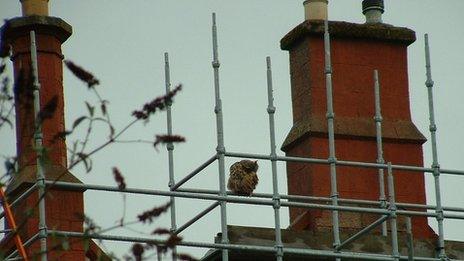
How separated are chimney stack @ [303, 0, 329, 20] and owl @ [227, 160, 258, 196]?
2.30m

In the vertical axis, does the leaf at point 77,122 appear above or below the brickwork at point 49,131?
below

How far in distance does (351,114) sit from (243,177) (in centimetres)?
195

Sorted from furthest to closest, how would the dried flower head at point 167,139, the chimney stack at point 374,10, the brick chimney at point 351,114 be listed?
the chimney stack at point 374,10 < the brick chimney at point 351,114 < the dried flower head at point 167,139

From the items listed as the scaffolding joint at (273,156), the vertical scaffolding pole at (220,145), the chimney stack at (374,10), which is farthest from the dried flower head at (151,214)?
the chimney stack at (374,10)

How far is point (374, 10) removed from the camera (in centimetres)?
1498

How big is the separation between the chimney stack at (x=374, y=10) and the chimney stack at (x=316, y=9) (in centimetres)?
59

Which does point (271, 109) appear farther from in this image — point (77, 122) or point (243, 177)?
point (77, 122)

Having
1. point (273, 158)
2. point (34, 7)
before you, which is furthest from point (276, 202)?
point (34, 7)

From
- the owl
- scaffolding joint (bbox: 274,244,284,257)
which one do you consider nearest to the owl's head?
the owl

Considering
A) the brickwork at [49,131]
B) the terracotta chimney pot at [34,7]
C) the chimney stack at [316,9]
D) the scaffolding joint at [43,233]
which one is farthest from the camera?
the chimney stack at [316,9]

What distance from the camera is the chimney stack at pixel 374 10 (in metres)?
15.0

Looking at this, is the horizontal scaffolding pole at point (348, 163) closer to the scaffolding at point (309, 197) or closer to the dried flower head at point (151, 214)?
the scaffolding at point (309, 197)

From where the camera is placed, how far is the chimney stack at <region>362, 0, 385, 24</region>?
15.0 metres

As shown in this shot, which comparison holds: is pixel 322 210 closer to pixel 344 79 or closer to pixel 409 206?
pixel 409 206
